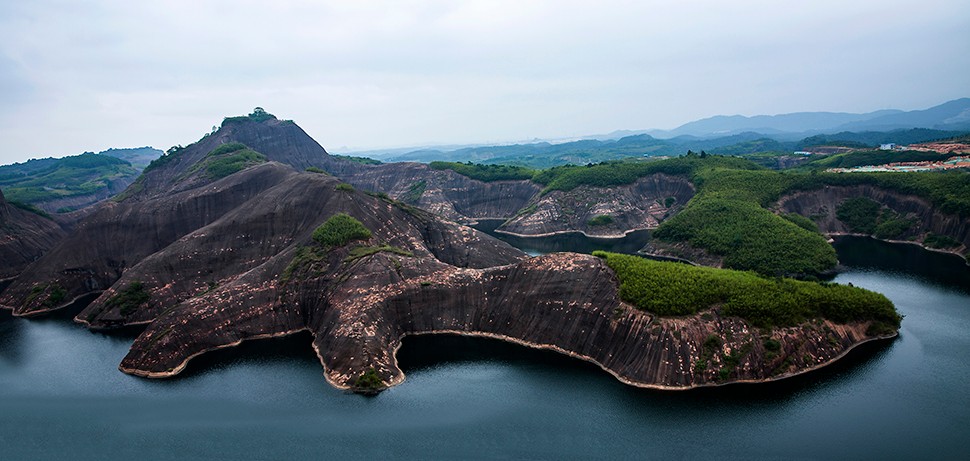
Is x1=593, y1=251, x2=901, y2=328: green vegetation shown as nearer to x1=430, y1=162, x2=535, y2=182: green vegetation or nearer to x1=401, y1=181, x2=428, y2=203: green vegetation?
x1=430, y1=162, x2=535, y2=182: green vegetation

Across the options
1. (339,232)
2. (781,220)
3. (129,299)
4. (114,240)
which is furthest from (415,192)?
(781,220)

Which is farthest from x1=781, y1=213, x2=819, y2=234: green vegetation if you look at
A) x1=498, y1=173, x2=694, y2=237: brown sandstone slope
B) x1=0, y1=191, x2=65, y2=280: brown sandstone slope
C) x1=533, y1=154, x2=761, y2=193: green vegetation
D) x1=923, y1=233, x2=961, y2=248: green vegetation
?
x1=0, y1=191, x2=65, y2=280: brown sandstone slope

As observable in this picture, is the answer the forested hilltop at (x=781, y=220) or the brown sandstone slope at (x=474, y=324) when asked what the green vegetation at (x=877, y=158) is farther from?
the brown sandstone slope at (x=474, y=324)

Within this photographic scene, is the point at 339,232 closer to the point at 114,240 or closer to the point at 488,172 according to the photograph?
the point at 114,240

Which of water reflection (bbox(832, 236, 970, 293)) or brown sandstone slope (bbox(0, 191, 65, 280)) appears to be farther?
brown sandstone slope (bbox(0, 191, 65, 280))

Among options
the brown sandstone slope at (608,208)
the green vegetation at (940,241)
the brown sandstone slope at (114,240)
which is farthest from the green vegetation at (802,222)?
the brown sandstone slope at (114,240)
